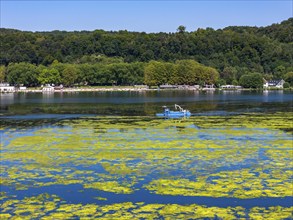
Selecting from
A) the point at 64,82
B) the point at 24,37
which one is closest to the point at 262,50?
the point at 64,82

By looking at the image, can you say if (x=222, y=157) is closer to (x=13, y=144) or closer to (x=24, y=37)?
(x=13, y=144)

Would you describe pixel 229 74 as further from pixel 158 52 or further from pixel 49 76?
pixel 49 76

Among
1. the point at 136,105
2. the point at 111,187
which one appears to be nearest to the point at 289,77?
the point at 136,105

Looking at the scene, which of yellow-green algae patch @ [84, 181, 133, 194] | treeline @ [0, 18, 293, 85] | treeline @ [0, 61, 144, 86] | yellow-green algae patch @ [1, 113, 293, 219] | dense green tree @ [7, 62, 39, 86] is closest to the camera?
yellow-green algae patch @ [84, 181, 133, 194]

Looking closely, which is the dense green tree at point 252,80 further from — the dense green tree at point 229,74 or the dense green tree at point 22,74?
the dense green tree at point 22,74

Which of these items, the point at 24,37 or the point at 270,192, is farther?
the point at 24,37

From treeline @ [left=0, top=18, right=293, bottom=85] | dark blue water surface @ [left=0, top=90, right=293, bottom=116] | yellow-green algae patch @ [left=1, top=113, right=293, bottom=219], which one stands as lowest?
yellow-green algae patch @ [left=1, top=113, right=293, bottom=219]

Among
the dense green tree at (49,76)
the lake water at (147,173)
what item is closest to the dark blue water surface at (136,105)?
the lake water at (147,173)

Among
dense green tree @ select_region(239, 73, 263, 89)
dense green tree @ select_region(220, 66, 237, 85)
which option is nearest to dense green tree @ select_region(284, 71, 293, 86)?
dense green tree @ select_region(239, 73, 263, 89)

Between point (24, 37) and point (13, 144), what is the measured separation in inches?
6749

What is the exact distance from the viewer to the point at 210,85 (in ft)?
534

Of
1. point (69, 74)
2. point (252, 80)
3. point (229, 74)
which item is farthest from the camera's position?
point (229, 74)

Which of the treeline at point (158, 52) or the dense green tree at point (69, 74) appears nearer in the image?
the dense green tree at point (69, 74)

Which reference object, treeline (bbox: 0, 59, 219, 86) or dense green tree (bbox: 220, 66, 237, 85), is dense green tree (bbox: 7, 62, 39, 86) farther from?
dense green tree (bbox: 220, 66, 237, 85)
